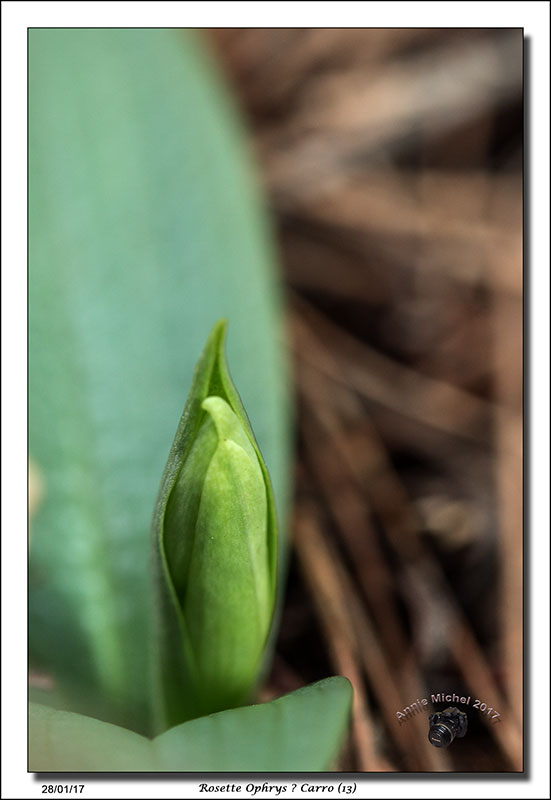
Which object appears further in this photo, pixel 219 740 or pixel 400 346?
pixel 400 346

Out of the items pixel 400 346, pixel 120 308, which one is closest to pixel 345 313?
pixel 400 346

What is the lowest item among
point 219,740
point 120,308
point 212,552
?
point 219,740

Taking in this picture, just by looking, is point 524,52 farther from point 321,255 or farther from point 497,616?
point 497,616

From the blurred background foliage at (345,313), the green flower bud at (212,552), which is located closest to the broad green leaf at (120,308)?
the blurred background foliage at (345,313)

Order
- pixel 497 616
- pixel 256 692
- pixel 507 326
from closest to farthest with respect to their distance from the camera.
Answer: pixel 256 692
pixel 497 616
pixel 507 326

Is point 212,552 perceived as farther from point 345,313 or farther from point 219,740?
point 345,313

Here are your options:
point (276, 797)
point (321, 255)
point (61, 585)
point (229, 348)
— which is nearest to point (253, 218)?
point (229, 348)

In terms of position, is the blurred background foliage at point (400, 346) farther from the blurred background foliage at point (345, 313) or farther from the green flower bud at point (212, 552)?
the green flower bud at point (212, 552)
